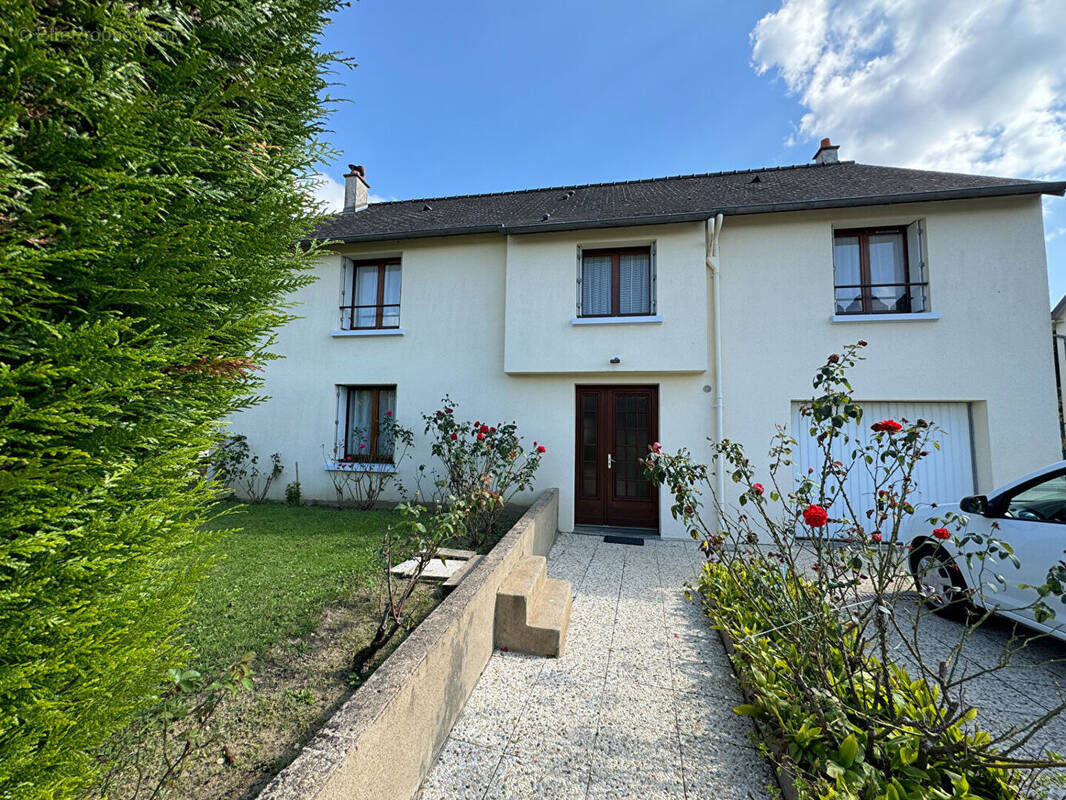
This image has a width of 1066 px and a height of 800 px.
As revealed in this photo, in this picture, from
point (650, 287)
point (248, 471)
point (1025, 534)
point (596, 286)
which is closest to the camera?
point (1025, 534)

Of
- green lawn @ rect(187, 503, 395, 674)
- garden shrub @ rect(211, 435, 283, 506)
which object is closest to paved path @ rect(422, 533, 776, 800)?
green lawn @ rect(187, 503, 395, 674)

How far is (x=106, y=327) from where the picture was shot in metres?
1.27

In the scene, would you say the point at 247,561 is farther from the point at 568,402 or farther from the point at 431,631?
the point at 568,402

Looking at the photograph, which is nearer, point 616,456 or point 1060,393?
point 1060,393

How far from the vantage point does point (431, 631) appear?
105 inches

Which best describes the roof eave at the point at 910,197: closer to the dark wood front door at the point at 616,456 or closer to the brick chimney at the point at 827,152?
the dark wood front door at the point at 616,456

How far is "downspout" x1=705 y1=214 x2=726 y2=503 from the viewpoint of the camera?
24.4 ft

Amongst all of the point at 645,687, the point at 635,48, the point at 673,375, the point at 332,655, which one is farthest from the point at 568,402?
the point at 635,48

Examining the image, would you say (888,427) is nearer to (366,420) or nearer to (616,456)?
(616,456)

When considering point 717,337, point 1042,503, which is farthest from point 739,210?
point 1042,503

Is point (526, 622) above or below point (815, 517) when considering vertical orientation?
below

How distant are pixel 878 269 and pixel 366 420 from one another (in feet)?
34.3

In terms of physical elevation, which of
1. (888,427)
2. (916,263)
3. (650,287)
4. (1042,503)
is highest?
(916,263)

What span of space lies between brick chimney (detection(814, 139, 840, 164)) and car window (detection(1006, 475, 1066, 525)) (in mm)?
10366
